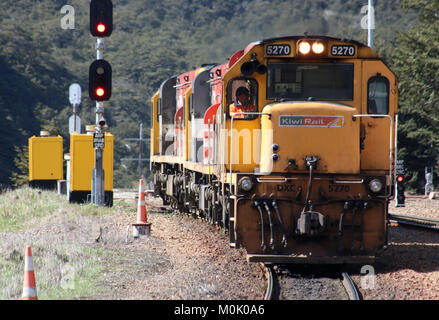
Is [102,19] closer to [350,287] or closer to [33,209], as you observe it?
[33,209]

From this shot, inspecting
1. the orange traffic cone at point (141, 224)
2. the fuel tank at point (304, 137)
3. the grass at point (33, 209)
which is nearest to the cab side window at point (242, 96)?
the fuel tank at point (304, 137)

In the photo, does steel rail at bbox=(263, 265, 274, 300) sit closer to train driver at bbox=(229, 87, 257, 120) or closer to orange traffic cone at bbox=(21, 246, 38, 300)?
train driver at bbox=(229, 87, 257, 120)

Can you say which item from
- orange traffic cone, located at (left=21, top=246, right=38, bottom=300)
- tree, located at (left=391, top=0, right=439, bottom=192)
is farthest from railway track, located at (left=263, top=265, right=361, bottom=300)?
tree, located at (left=391, top=0, right=439, bottom=192)

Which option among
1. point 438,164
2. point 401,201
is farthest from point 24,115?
point 401,201

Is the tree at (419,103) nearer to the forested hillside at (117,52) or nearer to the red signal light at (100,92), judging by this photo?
the forested hillside at (117,52)

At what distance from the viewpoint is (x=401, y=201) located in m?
22.9

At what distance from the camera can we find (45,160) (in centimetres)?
2564

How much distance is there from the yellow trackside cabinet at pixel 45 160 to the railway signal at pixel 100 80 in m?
9.23

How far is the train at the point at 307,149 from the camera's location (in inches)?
408

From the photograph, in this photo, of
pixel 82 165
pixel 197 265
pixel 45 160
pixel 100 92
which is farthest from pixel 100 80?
pixel 45 160

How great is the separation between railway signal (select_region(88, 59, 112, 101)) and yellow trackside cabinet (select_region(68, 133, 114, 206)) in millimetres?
3988

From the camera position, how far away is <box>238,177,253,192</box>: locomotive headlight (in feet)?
33.8

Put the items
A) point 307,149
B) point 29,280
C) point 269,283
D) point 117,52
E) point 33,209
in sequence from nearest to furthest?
1. point 29,280
2. point 269,283
3. point 307,149
4. point 33,209
5. point 117,52

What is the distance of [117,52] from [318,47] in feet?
237
